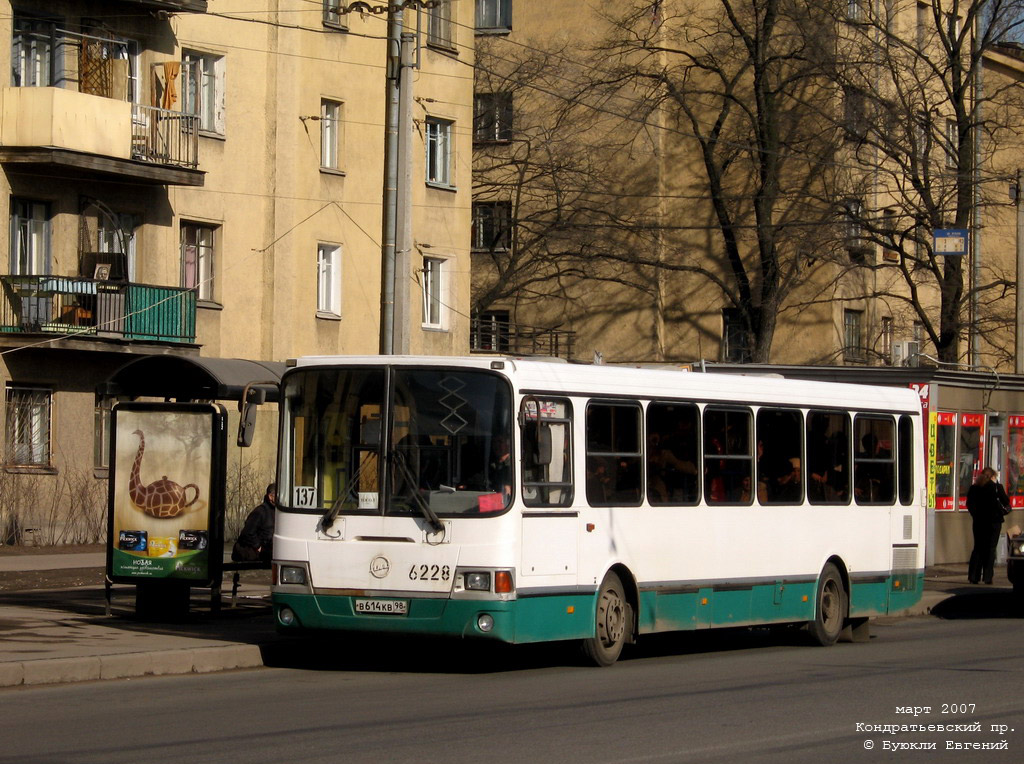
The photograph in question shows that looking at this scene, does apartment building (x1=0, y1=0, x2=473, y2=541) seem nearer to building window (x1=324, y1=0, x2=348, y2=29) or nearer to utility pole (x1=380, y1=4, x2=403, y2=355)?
building window (x1=324, y1=0, x2=348, y2=29)

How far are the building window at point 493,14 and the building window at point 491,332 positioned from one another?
8962 mm

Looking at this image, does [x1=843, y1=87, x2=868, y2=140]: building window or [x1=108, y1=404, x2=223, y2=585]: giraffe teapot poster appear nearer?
[x1=108, y1=404, x2=223, y2=585]: giraffe teapot poster

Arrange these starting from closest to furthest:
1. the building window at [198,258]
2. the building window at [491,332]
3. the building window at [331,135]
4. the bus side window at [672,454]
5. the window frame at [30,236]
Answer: the bus side window at [672,454], the window frame at [30,236], the building window at [198,258], the building window at [331,135], the building window at [491,332]

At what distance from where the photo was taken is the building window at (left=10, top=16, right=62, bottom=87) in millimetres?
30859

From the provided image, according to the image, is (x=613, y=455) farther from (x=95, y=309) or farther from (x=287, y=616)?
(x=95, y=309)

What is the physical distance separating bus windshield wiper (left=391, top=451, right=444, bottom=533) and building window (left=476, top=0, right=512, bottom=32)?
40.9 metres

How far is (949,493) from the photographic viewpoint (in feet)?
92.8

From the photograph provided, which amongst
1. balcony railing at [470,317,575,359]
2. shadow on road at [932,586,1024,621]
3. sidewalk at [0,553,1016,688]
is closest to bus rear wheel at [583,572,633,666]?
sidewalk at [0,553,1016,688]

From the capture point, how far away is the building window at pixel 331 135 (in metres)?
37.8

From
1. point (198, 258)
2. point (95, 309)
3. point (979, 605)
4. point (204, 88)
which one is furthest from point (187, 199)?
point (979, 605)

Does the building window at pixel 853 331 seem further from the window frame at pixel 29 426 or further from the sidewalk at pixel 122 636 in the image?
the sidewalk at pixel 122 636

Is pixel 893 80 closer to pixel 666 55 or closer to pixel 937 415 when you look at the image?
pixel 666 55

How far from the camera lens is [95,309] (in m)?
31.4

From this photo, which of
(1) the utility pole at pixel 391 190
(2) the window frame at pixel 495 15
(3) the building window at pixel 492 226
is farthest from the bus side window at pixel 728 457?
(2) the window frame at pixel 495 15
